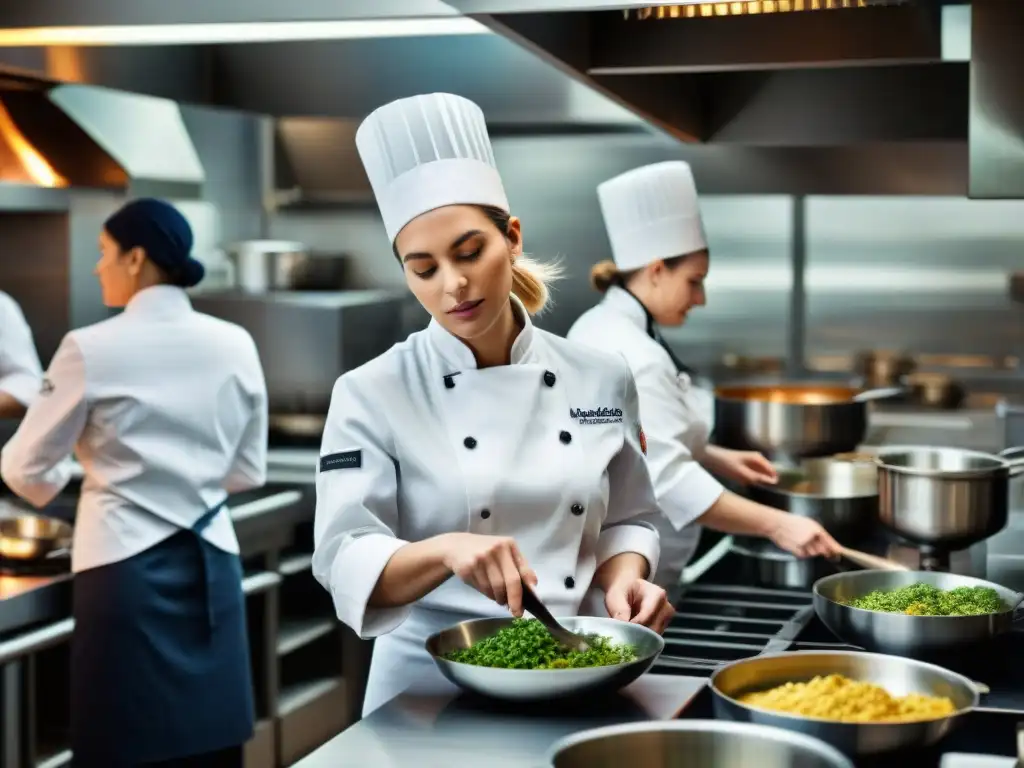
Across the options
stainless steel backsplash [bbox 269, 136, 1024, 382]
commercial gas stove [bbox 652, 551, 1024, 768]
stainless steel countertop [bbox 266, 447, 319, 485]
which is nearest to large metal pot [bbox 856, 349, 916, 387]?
stainless steel backsplash [bbox 269, 136, 1024, 382]

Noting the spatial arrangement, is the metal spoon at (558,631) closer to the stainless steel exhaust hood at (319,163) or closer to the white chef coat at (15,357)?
the white chef coat at (15,357)

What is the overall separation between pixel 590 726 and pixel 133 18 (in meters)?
1.39

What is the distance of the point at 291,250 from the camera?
5.03 metres

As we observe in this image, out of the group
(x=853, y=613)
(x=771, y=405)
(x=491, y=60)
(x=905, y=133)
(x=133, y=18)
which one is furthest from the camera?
(x=491, y=60)

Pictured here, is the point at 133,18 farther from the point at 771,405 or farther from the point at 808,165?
the point at 808,165

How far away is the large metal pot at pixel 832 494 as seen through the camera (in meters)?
2.80

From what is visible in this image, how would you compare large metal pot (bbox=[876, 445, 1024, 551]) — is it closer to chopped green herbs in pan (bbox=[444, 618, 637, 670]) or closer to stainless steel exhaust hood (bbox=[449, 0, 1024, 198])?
stainless steel exhaust hood (bbox=[449, 0, 1024, 198])

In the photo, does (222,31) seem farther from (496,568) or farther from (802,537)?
(802,537)

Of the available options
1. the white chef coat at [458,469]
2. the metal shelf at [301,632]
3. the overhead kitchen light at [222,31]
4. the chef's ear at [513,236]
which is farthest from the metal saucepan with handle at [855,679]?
the metal shelf at [301,632]

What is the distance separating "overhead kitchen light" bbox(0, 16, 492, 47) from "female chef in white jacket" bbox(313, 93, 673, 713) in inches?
12.1

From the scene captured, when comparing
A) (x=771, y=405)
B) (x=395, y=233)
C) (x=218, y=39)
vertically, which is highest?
(x=218, y=39)

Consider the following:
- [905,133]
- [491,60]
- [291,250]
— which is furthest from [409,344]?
[291,250]

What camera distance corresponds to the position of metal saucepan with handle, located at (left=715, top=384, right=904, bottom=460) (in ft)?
9.82

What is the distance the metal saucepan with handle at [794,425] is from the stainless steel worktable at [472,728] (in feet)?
4.52
